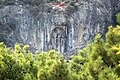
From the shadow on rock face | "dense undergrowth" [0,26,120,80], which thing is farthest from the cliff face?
"dense undergrowth" [0,26,120,80]

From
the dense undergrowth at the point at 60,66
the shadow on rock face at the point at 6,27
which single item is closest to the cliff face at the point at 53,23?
the shadow on rock face at the point at 6,27

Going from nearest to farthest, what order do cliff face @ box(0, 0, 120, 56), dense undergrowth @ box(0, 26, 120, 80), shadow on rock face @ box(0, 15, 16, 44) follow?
1. dense undergrowth @ box(0, 26, 120, 80)
2. cliff face @ box(0, 0, 120, 56)
3. shadow on rock face @ box(0, 15, 16, 44)

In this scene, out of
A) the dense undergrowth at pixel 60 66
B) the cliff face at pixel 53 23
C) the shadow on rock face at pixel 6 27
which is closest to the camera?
the dense undergrowth at pixel 60 66

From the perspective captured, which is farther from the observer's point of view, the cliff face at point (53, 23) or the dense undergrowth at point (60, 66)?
the cliff face at point (53, 23)

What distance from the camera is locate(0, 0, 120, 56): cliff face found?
24719mm

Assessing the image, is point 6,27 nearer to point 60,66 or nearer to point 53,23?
point 53,23

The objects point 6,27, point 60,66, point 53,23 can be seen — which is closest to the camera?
point 60,66

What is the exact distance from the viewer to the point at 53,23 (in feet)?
81.6

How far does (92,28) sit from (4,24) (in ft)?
20.8

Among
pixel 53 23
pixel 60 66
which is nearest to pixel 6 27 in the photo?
pixel 53 23

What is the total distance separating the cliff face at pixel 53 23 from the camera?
24.7m

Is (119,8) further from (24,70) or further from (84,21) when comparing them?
(24,70)

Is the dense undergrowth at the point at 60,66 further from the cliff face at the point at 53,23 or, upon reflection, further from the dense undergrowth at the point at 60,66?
the cliff face at the point at 53,23

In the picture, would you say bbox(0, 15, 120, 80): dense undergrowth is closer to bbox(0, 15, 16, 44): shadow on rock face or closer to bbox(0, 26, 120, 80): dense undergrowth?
bbox(0, 26, 120, 80): dense undergrowth
